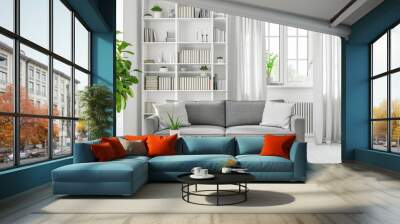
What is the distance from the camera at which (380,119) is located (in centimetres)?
A: 747

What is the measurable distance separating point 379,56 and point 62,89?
5250 mm

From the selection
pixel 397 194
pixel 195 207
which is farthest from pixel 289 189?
pixel 195 207

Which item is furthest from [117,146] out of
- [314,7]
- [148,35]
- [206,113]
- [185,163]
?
[148,35]

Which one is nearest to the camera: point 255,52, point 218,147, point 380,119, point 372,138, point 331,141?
point 218,147


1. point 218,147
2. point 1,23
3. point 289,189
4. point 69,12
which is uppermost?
point 69,12

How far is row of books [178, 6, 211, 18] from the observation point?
9.96 meters

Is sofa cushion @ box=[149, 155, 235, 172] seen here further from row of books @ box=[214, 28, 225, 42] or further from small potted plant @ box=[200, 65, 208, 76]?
row of books @ box=[214, 28, 225, 42]

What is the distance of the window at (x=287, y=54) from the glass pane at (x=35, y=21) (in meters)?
7.08

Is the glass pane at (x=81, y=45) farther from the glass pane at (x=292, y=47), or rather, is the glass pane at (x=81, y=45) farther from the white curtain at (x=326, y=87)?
the white curtain at (x=326, y=87)

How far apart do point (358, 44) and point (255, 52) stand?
3256 mm

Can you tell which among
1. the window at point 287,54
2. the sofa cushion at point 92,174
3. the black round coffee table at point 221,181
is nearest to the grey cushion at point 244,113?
the black round coffee table at point 221,181

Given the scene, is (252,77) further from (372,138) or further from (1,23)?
(1,23)

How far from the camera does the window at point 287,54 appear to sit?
11570mm

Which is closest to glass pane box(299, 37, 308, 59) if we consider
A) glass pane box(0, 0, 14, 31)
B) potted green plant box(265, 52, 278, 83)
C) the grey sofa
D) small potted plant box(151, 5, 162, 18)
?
potted green plant box(265, 52, 278, 83)
